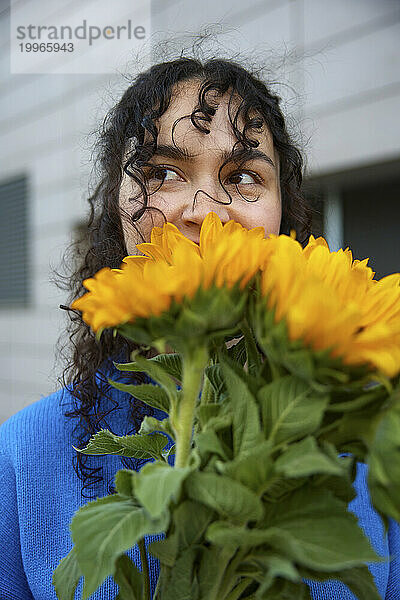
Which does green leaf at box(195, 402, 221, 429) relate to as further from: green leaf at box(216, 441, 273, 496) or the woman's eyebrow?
the woman's eyebrow

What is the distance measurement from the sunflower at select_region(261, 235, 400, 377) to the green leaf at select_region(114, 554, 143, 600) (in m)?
0.17

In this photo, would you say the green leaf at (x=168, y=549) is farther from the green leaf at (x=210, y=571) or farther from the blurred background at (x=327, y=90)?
the blurred background at (x=327, y=90)

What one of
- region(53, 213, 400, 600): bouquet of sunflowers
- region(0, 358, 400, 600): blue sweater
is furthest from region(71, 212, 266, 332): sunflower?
region(0, 358, 400, 600): blue sweater

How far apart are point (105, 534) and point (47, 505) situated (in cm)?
39

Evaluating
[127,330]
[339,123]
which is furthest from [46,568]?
[339,123]

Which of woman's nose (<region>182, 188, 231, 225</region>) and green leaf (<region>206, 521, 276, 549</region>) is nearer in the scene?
green leaf (<region>206, 521, 276, 549</region>)

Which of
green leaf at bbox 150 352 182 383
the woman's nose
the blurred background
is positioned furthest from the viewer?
the blurred background

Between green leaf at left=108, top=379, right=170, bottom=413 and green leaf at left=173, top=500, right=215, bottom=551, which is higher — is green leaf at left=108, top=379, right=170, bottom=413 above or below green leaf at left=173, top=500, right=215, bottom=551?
above

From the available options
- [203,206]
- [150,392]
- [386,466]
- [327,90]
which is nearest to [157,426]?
[150,392]

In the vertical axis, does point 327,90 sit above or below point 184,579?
above

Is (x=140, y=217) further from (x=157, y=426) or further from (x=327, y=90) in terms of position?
(x=327, y=90)

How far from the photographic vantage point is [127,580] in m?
0.35

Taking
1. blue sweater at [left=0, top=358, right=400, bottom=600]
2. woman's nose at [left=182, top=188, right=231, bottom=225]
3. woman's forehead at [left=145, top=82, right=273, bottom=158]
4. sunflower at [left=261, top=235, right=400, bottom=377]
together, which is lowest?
blue sweater at [left=0, top=358, right=400, bottom=600]

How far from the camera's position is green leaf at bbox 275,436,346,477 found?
10.2 inches
